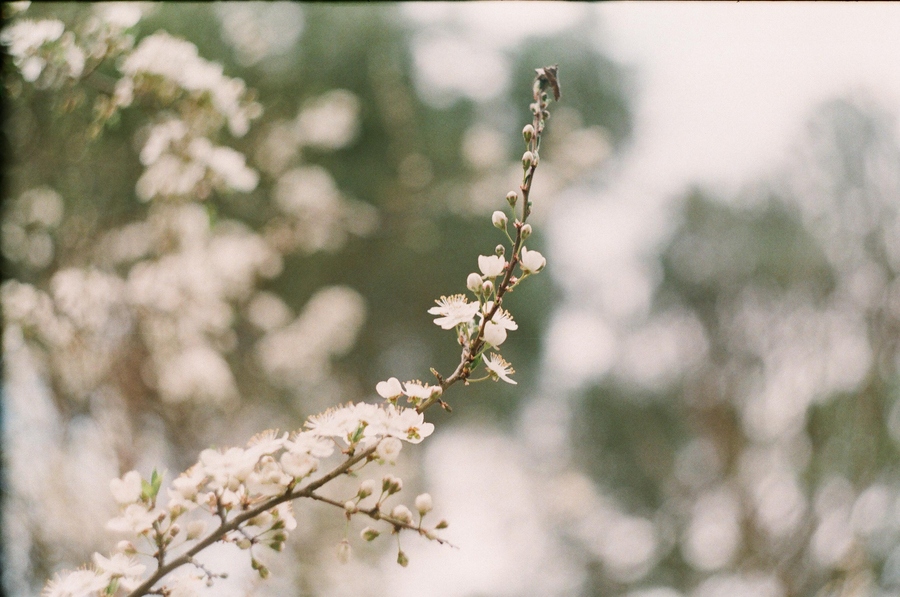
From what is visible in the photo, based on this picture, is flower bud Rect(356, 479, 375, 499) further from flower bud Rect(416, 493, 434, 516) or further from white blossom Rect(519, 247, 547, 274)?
white blossom Rect(519, 247, 547, 274)

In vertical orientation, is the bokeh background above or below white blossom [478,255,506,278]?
above

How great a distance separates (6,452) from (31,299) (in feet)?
2.58

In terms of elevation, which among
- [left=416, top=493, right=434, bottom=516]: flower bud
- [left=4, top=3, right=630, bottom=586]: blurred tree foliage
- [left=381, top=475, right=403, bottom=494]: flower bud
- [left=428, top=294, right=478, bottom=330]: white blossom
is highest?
[left=4, top=3, right=630, bottom=586]: blurred tree foliage

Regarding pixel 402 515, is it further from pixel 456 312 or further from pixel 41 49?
pixel 41 49

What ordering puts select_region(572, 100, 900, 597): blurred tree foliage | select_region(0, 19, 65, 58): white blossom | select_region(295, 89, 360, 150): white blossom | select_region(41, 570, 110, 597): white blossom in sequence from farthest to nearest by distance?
select_region(572, 100, 900, 597): blurred tree foliage
select_region(295, 89, 360, 150): white blossom
select_region(0, 19, 65, 58): white blossom
select_region(41, 570, 110, 597): white blossom

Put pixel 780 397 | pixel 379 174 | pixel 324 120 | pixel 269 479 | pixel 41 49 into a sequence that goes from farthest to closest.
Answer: pixel 780 397 < pixel 379 174 < pixel 324 120 < pixel 41 49 < pixel 269 479

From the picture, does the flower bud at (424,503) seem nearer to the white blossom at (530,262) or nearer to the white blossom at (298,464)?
the white blossom at (298,464)

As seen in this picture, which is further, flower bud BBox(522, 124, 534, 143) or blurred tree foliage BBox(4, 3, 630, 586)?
blurred tree foliage BBox(4, 3, 630, 586)

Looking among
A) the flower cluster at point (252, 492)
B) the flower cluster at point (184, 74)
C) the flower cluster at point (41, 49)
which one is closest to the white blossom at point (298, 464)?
the flower cluster at point (252, 492)

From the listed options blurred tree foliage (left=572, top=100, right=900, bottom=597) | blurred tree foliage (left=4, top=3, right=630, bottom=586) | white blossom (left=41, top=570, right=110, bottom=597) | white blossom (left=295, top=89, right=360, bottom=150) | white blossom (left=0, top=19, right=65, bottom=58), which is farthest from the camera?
blurred tree foliage (left=572, top=100, right=900, bottom=597)

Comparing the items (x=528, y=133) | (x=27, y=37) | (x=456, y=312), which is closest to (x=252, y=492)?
(x=456, y=312)

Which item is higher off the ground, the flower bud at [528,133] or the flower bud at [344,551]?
the flower bud at [528,133]

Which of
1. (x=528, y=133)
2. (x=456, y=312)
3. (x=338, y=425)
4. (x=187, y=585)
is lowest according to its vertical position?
(x=187, y=585)

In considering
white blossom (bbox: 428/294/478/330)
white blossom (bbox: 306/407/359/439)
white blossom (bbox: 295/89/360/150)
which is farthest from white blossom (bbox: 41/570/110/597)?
white blossom (bbox: 295/89/360/150)
